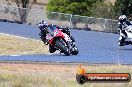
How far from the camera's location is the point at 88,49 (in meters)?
31.3

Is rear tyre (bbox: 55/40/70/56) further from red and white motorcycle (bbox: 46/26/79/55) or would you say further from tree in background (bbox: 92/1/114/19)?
tree in background (bbox: 92/1/114/19)

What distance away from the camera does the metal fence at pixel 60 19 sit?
45.8 meters

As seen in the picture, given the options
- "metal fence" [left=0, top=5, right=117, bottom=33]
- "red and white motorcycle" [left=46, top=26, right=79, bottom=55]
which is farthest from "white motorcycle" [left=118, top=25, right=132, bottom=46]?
"metal fence" [left=0, top=5, right=117, bottom=33]

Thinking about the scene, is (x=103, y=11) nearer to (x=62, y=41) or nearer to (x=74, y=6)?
(x=74, y=6)

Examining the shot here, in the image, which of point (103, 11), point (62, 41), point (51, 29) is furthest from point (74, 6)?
point (62, 41)

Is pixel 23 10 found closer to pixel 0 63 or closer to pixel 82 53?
pixel 82 53

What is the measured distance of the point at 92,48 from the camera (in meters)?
31.9

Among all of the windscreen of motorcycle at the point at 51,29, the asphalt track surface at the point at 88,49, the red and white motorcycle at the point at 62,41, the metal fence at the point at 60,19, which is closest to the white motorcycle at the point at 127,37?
the asphalt track surface at the point at 88,49

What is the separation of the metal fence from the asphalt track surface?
211 centimetres

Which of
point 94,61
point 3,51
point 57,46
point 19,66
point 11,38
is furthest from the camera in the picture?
point 11,38

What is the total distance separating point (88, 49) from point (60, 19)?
17.7m

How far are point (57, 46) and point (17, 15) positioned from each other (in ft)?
75.9

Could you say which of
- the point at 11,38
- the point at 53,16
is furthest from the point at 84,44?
the point at 53,16

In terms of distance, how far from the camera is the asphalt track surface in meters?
25.3
